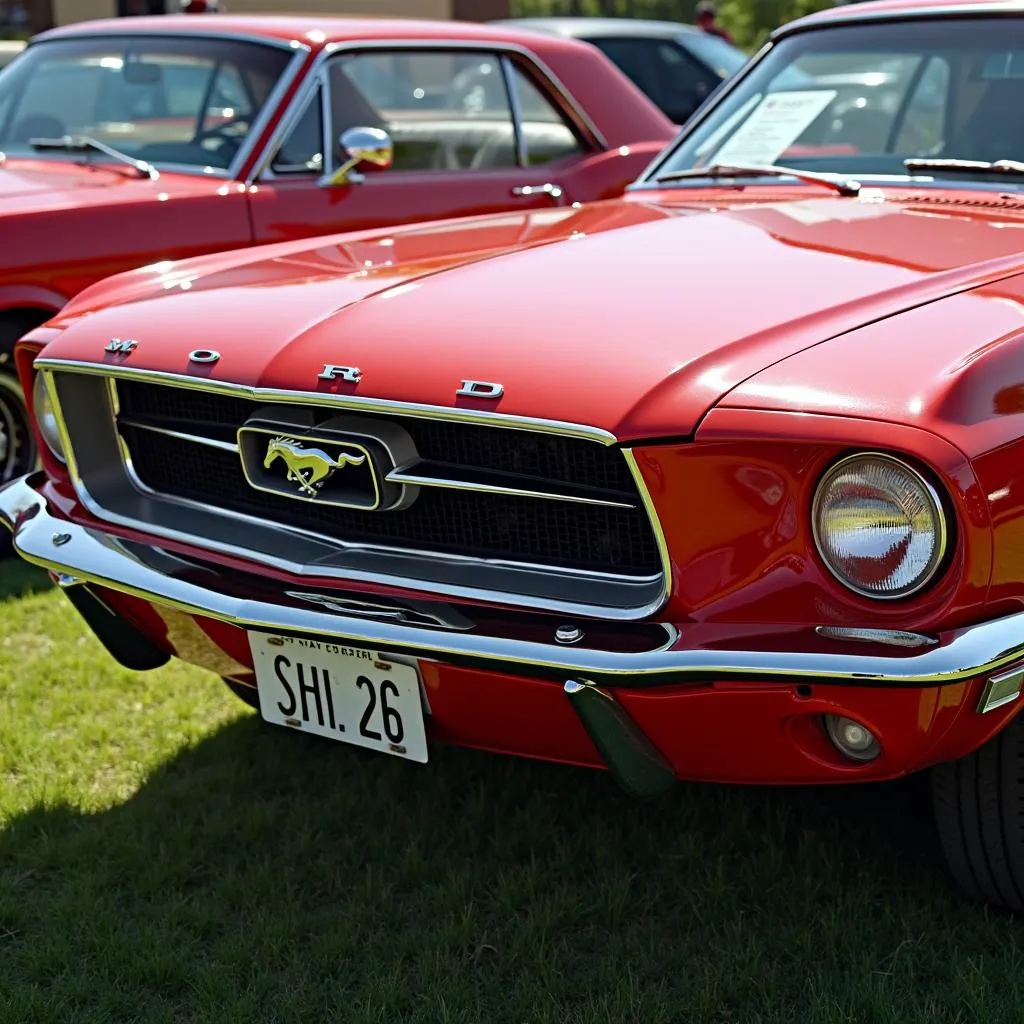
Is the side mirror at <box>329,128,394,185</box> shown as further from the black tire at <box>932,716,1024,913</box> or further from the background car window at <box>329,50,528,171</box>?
the black tire at <box>932,716,1024,913</box>

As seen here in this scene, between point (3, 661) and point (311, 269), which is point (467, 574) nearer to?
point (311, 269)

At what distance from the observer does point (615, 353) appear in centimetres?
221

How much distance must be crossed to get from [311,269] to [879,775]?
5.21ft

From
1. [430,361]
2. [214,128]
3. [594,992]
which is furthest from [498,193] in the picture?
[594,992]

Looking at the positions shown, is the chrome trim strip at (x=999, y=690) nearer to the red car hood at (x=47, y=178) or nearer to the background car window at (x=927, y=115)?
the background car window at (x=927, y=115)

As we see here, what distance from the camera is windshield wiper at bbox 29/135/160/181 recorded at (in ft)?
15.6

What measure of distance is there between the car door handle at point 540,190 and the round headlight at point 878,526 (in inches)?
131

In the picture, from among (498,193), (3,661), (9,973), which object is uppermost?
(498,193)

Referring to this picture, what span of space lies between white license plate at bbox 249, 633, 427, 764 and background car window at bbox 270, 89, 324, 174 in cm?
271

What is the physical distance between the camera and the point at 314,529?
253cm

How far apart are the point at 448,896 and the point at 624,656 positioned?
76cm

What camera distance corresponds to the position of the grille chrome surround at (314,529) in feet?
7.10

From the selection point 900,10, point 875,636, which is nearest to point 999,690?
point 875,636

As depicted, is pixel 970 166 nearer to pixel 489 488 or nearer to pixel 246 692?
pixel 489 488
